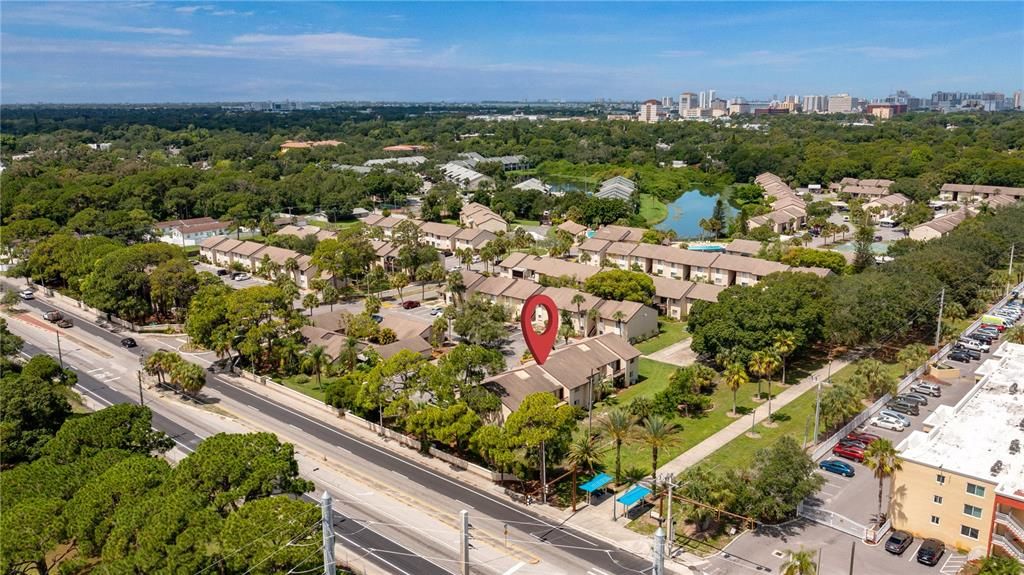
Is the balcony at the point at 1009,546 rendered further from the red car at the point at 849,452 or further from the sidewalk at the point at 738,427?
the sidewalk at the point at 738,427

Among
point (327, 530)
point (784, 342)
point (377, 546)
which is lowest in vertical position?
point (377, 546)

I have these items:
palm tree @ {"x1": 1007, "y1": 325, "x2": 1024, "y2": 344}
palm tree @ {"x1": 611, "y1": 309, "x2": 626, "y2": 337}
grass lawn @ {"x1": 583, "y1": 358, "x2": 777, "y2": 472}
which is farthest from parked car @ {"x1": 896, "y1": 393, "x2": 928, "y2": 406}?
palm tree @ {"x1": 611, "y1": 309, "x2": 626, "y2": 337}

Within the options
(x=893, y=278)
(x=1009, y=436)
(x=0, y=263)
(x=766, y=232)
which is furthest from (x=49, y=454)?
(x=766, y=232)

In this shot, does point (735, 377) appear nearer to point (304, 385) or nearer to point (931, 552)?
point (931, 552)

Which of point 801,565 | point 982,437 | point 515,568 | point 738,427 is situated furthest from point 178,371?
point 982,437

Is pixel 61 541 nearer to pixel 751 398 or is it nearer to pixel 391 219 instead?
pixel 751 398
